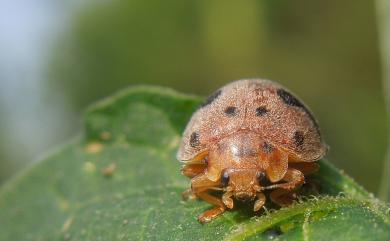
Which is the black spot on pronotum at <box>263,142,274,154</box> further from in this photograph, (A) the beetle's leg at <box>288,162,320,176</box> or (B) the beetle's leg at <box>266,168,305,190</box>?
(A) the beetle's leg at <box>288,162,320,176</box>

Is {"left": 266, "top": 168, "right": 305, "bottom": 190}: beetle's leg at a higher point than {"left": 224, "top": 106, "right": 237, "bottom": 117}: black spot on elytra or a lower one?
lower

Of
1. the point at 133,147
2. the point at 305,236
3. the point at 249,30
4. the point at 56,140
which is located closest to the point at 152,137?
the point at 133,147

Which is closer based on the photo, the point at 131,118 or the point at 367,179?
the point at 131,118

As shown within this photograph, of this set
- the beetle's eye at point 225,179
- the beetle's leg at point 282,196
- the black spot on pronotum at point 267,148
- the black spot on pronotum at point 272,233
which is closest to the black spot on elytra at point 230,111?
the black spot on pronotum at point 267,148

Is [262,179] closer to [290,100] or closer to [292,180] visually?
[292,180]

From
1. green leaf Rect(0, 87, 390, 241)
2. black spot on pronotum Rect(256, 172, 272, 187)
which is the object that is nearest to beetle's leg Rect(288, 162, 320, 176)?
green leaf Rect(0, 87, 390, 241)

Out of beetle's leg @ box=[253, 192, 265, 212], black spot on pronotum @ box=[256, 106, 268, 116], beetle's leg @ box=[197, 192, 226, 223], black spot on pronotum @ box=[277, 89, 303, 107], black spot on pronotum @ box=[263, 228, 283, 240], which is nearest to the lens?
black spot on pronotum @ box=[263, 228, 283, 240]

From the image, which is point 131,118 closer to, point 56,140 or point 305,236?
point 305,236

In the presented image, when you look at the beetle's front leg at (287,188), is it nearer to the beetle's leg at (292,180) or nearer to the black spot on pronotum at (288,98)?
the beetle's leg at (292,180)
